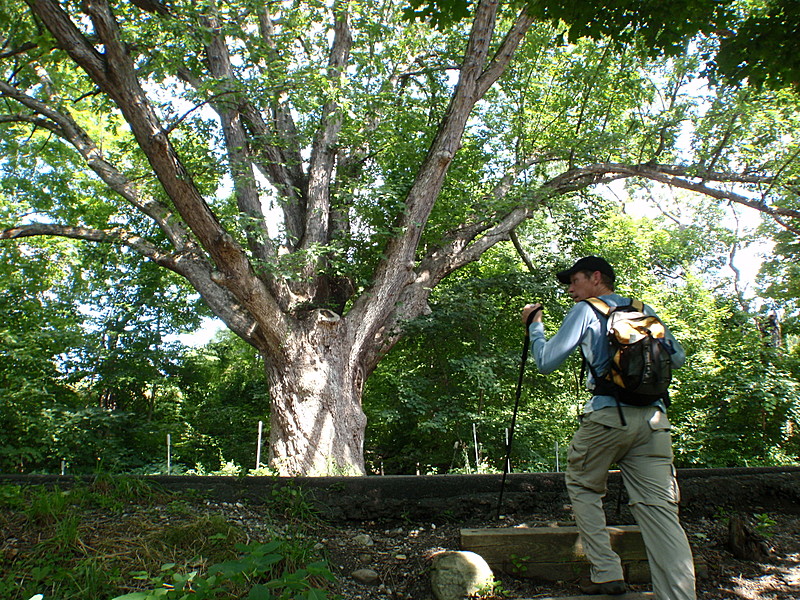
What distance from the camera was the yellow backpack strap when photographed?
2.92 m

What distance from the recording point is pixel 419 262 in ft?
30.5

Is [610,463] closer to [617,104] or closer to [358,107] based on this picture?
[358,107]

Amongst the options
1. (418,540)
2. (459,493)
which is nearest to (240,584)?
(418,540)

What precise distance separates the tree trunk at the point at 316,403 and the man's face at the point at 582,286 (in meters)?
4.73

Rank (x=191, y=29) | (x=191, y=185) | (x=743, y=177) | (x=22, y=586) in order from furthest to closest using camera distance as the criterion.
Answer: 1. (x=743, y=177)
2. (x=191, y=29)
3. (x=191, y=185)
4. (x=22, y=586)

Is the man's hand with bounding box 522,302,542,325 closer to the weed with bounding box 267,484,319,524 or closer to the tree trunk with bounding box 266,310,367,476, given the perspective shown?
the weed with bounding box 267,484,319,524

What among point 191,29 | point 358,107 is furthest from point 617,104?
point 191,29

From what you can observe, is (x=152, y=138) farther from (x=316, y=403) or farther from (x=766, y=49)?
(x=766, y=49)

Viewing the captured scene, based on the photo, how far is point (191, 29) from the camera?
7105 mm

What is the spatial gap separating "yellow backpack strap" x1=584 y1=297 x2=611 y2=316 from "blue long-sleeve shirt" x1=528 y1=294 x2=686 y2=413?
23 millimetres

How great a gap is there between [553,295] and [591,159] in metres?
2.44

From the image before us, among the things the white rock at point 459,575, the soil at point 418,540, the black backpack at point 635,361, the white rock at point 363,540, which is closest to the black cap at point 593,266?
the black backpack at point 635,361

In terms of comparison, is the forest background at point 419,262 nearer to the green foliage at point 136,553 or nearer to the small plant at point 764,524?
the green foliage at point 136,553

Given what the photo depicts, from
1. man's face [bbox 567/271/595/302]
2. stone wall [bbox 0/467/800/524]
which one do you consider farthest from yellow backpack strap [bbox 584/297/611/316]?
stone wall [bbox 0/467/800/524]
